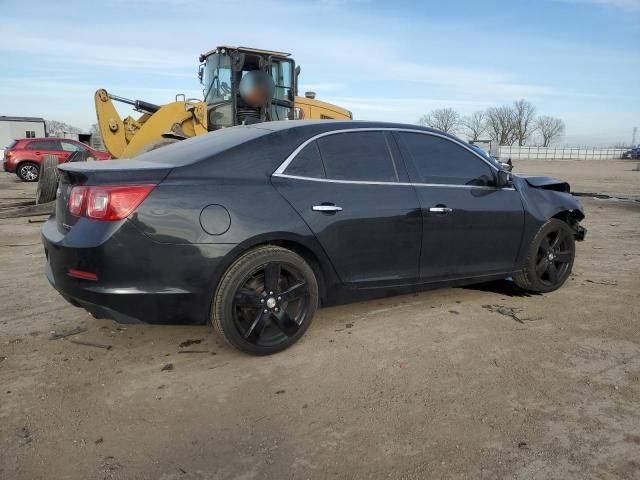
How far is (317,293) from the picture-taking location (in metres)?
3.59

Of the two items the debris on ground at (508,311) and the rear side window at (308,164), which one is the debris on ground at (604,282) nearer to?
the debris on ground at (508,311)

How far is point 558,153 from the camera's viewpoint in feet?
250

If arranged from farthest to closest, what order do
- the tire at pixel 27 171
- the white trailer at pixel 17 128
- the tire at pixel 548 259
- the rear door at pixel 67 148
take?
1. the white trailer at pixel 17 128
2. the tire at pixel 27 171
3. the rear door at pixel 67 148
4. the tire at pixel 548 259

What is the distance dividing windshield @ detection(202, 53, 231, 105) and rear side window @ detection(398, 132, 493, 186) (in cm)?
711

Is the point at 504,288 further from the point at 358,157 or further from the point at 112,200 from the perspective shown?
the point at 112,200

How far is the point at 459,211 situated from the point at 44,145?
18940mm

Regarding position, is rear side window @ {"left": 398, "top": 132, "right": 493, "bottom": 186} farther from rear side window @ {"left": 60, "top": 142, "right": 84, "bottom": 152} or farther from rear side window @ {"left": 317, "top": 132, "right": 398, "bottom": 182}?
rear side window @ {"left": 60, "top": 142, "right": 84, "bottom": 152}

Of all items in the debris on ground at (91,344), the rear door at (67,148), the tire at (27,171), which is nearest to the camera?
the debris on ground at (91,344)

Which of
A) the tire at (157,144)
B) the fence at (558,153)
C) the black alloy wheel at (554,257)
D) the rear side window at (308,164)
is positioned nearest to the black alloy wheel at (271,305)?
the rear side window at (308,164)

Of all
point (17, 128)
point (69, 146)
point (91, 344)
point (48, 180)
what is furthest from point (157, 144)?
point (17, 128)

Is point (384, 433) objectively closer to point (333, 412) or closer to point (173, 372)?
point (333, 412)

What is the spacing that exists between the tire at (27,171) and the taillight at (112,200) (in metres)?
18.7

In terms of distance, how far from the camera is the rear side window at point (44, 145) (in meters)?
18.9

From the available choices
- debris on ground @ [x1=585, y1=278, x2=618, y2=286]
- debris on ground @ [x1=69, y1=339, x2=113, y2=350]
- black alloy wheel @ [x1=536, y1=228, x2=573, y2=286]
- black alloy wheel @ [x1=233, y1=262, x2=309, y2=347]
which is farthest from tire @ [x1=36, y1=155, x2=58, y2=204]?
debris on ground @ [x1=585, y1=278, x2=618, y2=286]
